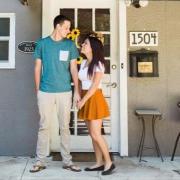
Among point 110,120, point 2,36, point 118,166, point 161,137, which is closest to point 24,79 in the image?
point 2,36

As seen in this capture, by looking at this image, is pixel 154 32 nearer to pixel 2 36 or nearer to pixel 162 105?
pixel 162 105

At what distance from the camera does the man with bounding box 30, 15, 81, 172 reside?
4.63m

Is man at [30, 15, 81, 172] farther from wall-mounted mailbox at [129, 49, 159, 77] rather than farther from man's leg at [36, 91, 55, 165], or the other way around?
wall-mounted mailbox at [129, 49, 159, 77]

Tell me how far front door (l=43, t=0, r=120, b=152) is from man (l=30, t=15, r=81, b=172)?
38.6 inches

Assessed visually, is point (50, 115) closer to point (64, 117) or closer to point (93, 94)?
point (64, 117)

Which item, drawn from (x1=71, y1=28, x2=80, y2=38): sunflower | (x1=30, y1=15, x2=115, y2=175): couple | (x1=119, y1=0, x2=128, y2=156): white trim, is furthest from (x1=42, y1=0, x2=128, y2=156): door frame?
(x1=30, y1=15, x2=115, y2=175): couple

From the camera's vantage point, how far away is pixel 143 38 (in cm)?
558

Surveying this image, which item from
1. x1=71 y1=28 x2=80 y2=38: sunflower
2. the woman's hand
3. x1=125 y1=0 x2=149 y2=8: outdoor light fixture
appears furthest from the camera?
x1=71 y1=28 x2=80 y2=38: sunflower

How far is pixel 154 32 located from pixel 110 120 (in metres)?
1.46

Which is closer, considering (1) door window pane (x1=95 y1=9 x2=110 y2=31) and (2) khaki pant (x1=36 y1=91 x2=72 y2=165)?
(2) khaki pant (x1=36 y1=91 x2=72 y2=165)

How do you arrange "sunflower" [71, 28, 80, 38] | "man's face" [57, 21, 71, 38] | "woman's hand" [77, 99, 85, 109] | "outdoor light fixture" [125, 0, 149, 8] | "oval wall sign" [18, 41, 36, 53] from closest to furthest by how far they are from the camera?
"woman's hand" [77, 99, 85, 109], "man's face" [57, 21, 71, 38], "outdoor light fixture" [125, 0, 149, 8], "oval wall sign" [18, 41, 36, 53], "sunflower" [71, 28, 80, 38]

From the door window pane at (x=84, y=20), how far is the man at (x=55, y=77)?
1.01 m

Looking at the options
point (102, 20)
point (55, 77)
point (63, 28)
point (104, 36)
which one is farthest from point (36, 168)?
point (102, 20)

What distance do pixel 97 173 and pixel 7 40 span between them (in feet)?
7.63
